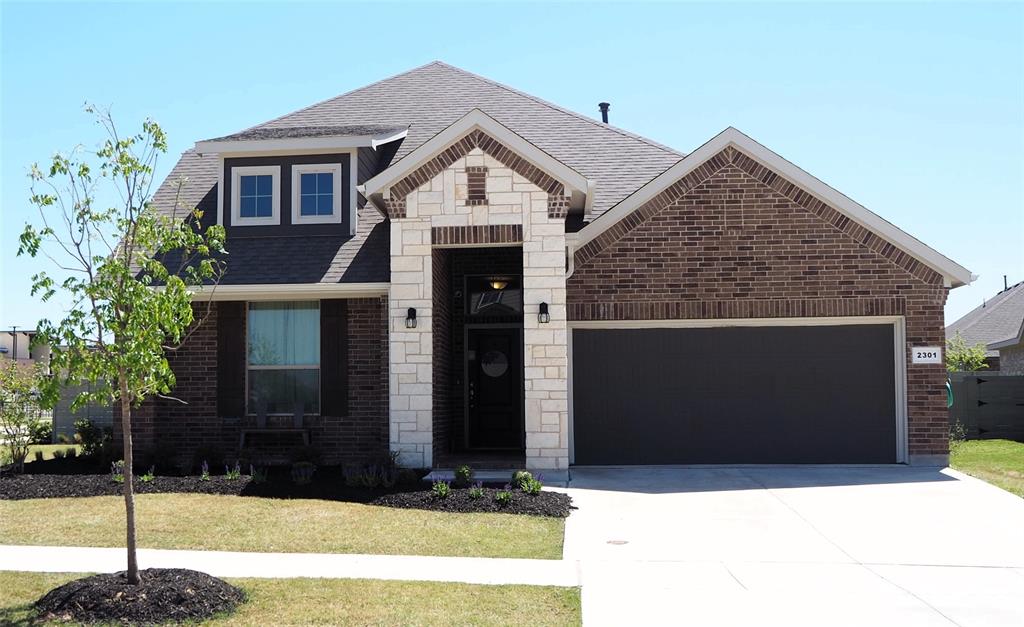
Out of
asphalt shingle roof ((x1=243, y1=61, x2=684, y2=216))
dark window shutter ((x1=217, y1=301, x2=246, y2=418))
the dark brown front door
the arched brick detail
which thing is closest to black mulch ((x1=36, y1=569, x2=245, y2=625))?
the arched brick detail

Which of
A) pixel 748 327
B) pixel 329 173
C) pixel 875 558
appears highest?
pixel 329 173

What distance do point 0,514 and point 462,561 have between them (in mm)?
5806

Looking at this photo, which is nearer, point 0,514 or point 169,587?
point 169,587

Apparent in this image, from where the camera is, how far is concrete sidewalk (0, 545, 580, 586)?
7.45 metres

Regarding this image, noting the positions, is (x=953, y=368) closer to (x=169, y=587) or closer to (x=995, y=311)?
(x=995, y=311)

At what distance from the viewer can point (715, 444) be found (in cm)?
1384

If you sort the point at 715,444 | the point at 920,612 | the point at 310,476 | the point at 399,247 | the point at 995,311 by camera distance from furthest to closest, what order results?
the point at 995,311 < the point at 715,444 < the point at 399,247 < the point at 310,476 < the point at 920,612

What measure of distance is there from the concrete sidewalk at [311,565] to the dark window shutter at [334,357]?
5.51 m

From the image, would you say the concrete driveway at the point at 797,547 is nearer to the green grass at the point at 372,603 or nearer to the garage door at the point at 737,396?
the green grass at the point at 372,603

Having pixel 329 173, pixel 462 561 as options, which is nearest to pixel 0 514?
pixel 462 561

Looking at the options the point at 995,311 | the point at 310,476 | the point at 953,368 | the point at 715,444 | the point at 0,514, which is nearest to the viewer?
the point at 0,514

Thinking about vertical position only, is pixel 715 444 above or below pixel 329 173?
below

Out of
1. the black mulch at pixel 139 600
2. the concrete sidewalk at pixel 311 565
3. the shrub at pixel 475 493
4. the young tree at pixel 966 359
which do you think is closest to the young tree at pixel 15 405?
the concrete sidewalk at pixel 311 565

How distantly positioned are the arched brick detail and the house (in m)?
0.03
